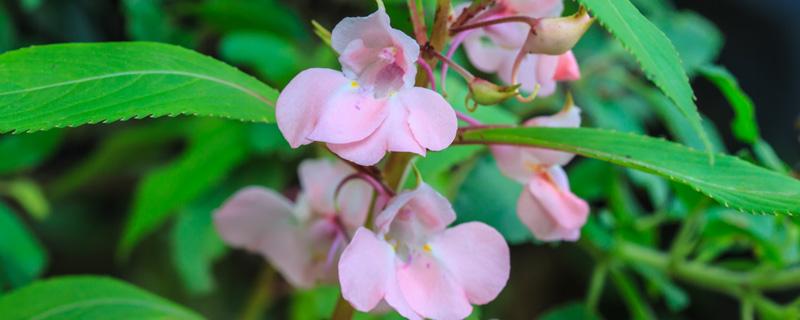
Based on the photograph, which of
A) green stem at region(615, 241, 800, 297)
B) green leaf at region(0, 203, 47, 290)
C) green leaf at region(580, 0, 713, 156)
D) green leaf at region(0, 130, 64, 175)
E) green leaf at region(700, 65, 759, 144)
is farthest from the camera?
green leaf at region(0, 130, 64, 175)

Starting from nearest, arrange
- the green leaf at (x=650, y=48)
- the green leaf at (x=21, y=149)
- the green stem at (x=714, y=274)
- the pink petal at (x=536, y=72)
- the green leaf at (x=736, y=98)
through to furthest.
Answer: the green leaf at (x=650, y=48) → the pink petal at (x=536, y=72) → the green leaf at (x=736, y=98) → the green stem at (x=714, y=274) → the green leaf at (x=21, y=149)

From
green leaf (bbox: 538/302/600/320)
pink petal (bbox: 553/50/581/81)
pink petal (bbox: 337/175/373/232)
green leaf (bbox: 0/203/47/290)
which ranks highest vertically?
pink petal (bbox: 553/50/581/81)

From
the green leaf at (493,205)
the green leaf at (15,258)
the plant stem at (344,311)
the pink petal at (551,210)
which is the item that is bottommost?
the green leaf at (15,258)

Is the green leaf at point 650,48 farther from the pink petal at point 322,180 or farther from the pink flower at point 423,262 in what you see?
the pink petal at point 322,180

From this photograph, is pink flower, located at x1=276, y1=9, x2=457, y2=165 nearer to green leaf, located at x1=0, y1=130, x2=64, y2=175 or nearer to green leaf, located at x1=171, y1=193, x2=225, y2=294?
green leaf, located at x1=171, y1=193, x2=225, y2=294

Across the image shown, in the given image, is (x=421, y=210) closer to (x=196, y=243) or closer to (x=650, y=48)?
(x=650, y=48)

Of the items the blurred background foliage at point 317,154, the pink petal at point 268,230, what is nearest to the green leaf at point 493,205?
the blurred background foliage at point 317,154

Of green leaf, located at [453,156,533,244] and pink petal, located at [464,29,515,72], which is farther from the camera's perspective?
green leaf, located at [453,156,533,244]

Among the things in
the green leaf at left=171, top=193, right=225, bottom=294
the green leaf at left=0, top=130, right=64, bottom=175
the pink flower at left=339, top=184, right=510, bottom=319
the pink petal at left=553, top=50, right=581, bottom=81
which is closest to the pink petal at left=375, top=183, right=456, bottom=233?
the pink flower at left=339, top=184, right=510, bottom=319
